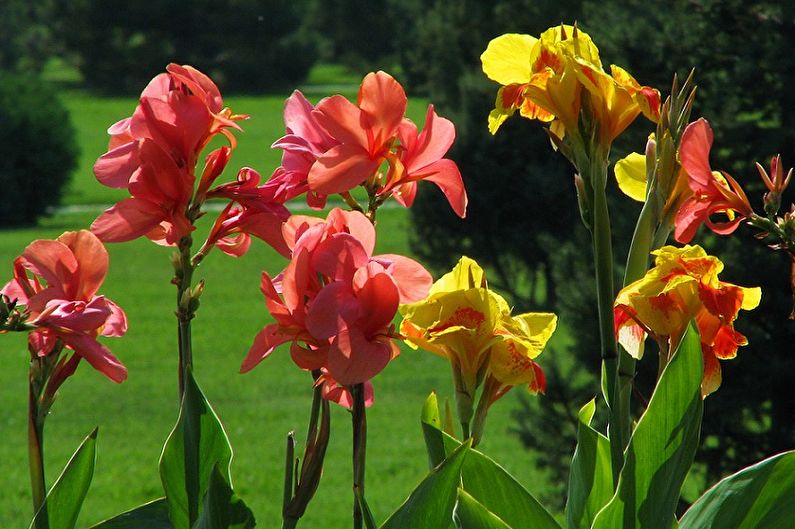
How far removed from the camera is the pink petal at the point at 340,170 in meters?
0.99

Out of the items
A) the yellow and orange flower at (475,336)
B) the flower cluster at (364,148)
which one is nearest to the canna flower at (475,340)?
the yellow and orange flower at (475,336)

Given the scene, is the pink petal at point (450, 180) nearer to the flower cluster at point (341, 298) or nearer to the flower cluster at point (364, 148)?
the flower cluster at point (364, 148)

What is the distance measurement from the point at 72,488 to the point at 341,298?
354 mm

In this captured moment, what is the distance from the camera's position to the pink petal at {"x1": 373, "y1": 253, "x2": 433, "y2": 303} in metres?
0.94

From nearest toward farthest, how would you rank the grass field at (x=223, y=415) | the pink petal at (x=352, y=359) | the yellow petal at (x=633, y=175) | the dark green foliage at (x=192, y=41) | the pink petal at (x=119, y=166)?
the pink petal at (x=352, y=359), the pink petal at (x=119, y=166), the yellow petal at (x=633, y=175), the grass field at (x=223, y=415), the dark green foliage at (x=192, y=41)

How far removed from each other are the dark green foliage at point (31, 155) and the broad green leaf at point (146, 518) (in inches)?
546

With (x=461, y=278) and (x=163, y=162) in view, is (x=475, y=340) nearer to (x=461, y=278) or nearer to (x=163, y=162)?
(x=461, y=278)

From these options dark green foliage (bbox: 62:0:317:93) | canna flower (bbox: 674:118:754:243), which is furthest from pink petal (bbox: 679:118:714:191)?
dark green foliage (bbox: 62:0:317:93)

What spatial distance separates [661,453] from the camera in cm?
94

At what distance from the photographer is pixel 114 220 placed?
994mm

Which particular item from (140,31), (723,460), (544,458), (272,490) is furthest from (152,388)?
(140,31)

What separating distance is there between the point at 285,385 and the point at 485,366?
666 centimetres

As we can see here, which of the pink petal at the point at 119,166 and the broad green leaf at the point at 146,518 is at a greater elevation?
the pink petal at the point at 119,166

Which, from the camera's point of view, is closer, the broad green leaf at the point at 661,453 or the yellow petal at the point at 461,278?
the broad green leaf at the point at 661,453
